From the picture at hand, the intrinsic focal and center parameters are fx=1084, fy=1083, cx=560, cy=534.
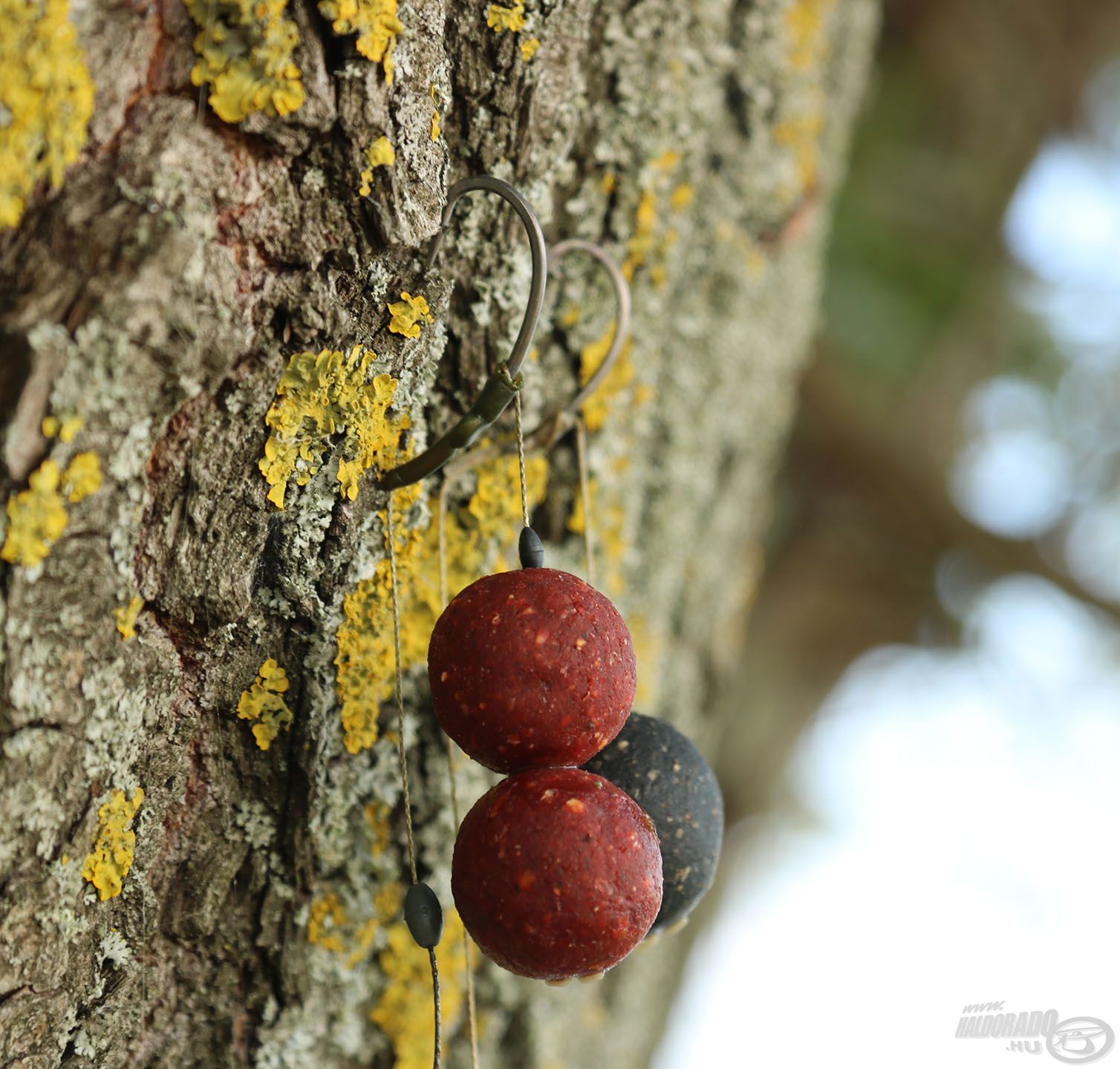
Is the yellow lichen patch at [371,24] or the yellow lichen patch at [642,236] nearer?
the yellow lichen patch at [371,24]

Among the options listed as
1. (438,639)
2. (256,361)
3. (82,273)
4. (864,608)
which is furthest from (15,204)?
(864,608)

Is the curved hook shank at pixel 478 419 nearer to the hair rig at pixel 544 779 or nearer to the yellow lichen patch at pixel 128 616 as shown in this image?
the hair rig at pixel 544 779

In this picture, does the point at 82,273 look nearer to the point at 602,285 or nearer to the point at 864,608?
the point at 602,285

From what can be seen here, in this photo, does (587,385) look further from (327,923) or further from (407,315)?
(327,923)

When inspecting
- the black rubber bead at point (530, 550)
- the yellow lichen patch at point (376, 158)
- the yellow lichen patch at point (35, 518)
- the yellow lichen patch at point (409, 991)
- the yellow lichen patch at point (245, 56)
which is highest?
the yellow lichen patch at point (245, 56)

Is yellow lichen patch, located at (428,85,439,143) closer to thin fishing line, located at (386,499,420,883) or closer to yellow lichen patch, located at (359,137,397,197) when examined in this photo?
yellow lichen patch, located at (359,137,397,197)

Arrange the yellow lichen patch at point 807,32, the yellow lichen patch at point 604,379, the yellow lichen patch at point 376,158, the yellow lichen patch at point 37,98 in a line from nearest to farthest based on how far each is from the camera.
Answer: the yellow lichen patch at point 37,98 < the yellow lichen patch at point 376,158 < the yellow lichen patch at point 604,379 < the yellow lichen patch at point 807,32

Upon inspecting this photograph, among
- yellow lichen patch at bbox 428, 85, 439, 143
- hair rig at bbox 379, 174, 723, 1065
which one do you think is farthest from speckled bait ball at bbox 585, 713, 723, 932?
yellow lichen patch at bbox 428, 85, 439, 143

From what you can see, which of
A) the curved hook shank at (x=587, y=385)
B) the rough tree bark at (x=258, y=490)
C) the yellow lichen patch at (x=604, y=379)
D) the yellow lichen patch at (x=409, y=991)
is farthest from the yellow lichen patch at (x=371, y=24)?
the yellow lichen patch at (x=409, y=991)
